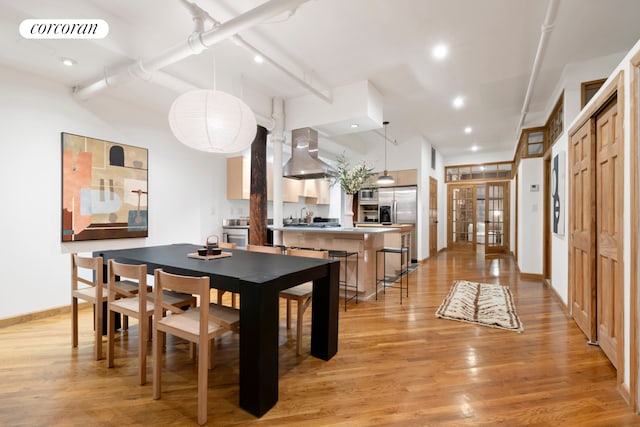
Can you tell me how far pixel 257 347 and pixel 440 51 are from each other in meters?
3.65

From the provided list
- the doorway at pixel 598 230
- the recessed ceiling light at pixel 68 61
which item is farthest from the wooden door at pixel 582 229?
the recessed ceiling light at pixel 68 61

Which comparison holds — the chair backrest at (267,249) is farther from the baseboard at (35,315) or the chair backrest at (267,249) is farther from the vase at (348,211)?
the baseboard at (35,315)

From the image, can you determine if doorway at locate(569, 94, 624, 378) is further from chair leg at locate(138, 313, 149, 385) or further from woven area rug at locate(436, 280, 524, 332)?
chair leg at locate(138, 313, 149, 385)

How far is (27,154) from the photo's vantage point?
325cm

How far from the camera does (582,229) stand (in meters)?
2.95

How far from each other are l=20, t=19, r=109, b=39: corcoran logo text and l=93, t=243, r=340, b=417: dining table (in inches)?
73.8

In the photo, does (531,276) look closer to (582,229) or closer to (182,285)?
(582,229)

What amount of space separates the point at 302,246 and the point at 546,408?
10.8 feet

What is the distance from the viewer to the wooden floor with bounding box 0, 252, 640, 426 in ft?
5.69

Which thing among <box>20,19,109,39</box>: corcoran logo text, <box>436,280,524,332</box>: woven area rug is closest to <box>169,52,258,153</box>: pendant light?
<box>20,19,109,39</box>: corcoran logo text

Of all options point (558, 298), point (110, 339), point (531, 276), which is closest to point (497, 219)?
point (531, 276)

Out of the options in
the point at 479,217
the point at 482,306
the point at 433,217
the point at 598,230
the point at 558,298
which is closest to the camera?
the point at 598,230

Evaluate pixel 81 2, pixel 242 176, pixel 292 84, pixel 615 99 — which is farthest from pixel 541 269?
pixel 81 2

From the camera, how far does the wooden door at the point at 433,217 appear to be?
802 centimetres
